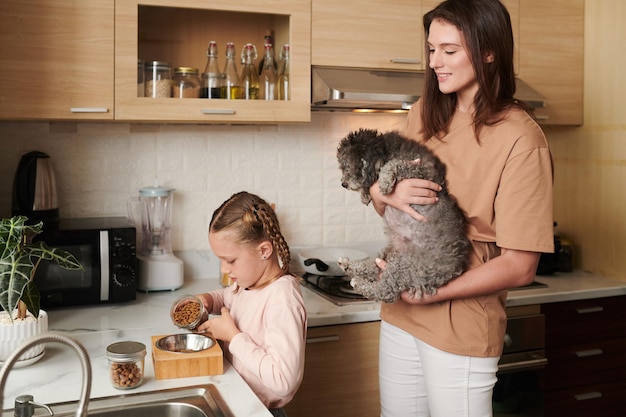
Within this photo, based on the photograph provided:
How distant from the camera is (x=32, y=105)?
2332mm

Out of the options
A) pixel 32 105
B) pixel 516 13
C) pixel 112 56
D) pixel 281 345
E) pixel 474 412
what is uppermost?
pixel 516 13

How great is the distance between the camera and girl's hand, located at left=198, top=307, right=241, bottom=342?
1.70 metres

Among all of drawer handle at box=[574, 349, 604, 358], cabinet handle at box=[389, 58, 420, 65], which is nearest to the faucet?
cabinet handle at box=[389, 58, 420, 65]

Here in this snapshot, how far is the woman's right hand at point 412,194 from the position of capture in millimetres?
1736

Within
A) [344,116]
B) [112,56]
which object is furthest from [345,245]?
[112,56]

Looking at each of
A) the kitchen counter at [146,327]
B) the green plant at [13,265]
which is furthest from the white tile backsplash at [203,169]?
the green plant at [13,265]

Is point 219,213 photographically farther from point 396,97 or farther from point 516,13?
point 516,13

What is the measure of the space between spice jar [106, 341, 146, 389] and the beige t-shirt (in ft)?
2.28

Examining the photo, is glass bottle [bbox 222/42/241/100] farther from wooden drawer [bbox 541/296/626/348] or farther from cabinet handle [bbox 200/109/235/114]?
wooden drawer [bbox 541/296/626/348]

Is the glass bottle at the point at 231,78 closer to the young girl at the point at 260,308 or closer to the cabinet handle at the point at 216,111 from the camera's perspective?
the cabinet handle at the point at 216,111

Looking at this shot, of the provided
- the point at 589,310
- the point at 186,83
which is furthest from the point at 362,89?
the point at 589,310

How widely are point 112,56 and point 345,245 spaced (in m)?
1.33

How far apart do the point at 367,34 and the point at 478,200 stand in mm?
1198

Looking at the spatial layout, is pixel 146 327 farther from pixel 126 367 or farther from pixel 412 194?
pixel 412 194
